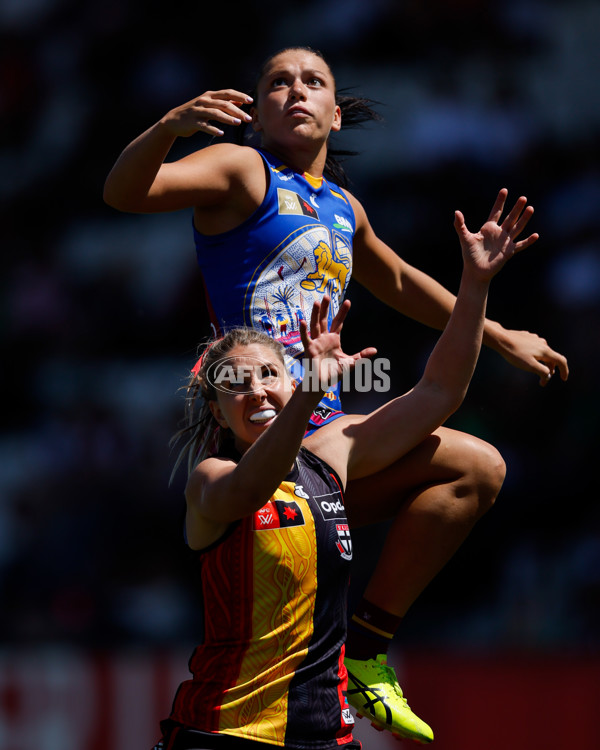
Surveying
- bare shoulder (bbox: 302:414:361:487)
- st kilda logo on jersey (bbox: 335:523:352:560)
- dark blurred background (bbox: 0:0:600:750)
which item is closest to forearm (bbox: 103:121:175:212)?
bare shoulder (bbox: 302:414:361:487)

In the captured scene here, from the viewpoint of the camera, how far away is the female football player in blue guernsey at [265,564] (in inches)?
87.4

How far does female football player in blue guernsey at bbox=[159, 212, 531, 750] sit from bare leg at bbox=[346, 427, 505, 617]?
24 cm

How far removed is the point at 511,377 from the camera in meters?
6.14

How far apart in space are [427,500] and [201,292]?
4.40m

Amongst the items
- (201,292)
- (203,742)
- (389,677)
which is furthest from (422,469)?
(201,292)

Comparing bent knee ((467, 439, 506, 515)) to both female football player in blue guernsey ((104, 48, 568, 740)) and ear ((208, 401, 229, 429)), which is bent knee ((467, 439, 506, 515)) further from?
ear ((208, 401, 229, 429))

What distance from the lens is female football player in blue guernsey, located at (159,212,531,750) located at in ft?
7.29

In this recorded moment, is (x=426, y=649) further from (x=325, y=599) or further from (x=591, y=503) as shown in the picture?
(x=325, y=599)

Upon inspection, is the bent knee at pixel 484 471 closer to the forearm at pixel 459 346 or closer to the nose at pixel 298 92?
the forearm at pixel 459 346

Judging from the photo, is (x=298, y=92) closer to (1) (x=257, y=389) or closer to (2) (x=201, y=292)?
(1) (x=257, y=389)

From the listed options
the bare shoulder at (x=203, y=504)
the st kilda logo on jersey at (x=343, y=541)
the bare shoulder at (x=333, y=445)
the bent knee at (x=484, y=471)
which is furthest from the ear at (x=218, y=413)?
the bent knee at (x=484, y=471)

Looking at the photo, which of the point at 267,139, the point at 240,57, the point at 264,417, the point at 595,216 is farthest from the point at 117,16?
the point at 264,417

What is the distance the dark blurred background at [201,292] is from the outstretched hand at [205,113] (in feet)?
11.9

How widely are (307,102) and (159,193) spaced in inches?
22.2
